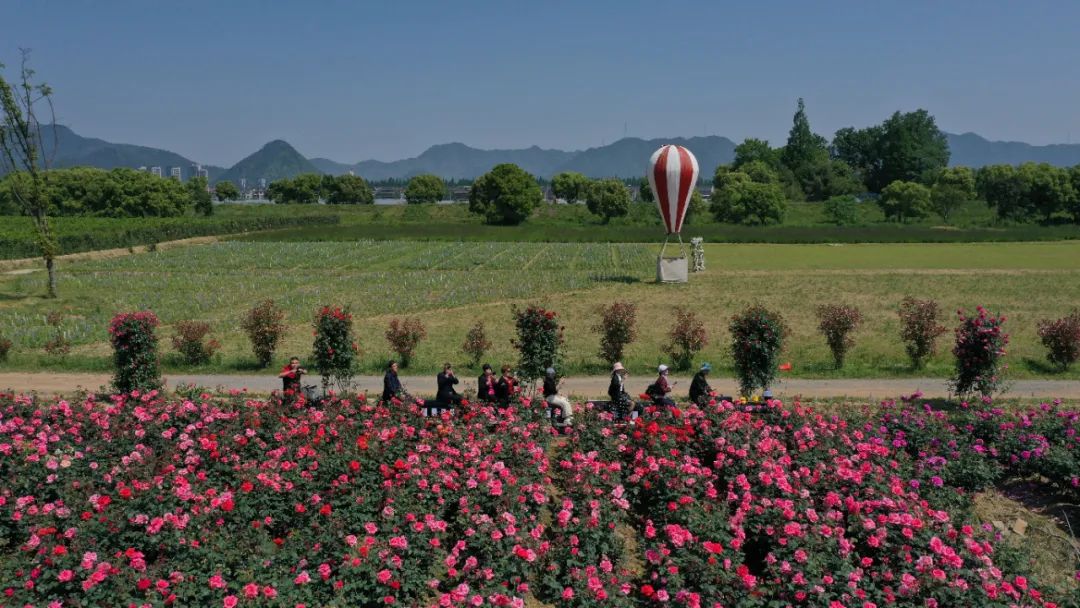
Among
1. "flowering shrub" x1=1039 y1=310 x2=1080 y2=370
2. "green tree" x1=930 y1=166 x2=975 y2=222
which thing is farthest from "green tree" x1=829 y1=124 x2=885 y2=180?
"flowering shrub" x1=1039 y1=310 x2=1080 y2=370

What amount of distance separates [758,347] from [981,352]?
14.8ft

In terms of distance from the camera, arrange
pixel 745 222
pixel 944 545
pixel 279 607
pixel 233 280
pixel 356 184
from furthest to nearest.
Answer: pixel 356 184
pixel 745 222
pixel 233 280
pixel 944 545
pixel 279 607

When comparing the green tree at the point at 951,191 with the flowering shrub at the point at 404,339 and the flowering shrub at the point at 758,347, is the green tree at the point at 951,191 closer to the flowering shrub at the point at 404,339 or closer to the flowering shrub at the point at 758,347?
the flowering shrub at the point at 758,347

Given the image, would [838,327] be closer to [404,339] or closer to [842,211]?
[404,339]

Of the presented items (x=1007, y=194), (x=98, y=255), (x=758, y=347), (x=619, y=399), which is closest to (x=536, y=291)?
(x=758, y=347)

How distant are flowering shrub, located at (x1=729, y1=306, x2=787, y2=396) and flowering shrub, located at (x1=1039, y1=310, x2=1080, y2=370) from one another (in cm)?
819

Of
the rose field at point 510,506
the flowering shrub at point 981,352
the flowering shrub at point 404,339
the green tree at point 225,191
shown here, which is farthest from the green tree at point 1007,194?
the green tree at point 225,191

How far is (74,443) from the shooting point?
1107cm

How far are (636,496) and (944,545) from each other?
12.4ft

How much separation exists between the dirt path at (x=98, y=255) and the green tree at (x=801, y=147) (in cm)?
10552

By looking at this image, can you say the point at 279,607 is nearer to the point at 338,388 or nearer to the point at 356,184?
the point at 338,388

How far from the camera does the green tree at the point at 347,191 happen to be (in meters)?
153

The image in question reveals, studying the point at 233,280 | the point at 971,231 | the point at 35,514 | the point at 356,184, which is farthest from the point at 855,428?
the point at 356,184

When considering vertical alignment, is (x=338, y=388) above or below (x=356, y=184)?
below
